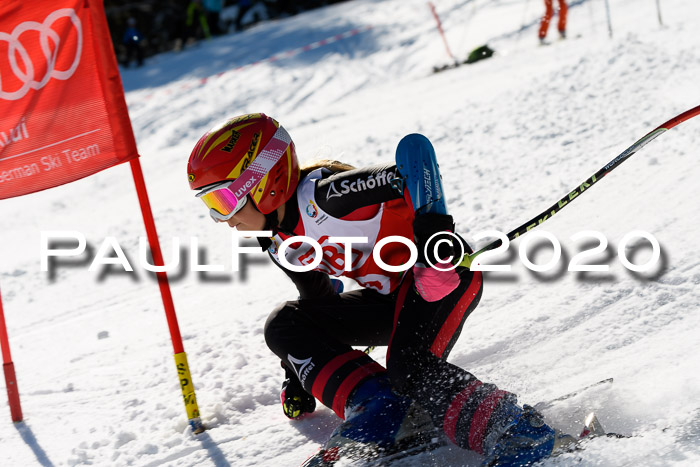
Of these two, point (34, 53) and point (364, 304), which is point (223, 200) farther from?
point (34, 53)

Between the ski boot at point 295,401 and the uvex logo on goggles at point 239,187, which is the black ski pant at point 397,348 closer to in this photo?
the ski boot at point 295,401

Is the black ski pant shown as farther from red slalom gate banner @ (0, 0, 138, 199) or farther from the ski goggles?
red slalom gate banner @ (0, 0, 138, 199)

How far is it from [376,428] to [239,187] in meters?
1.14

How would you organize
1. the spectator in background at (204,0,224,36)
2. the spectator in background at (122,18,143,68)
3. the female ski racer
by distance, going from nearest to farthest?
the female ski racer → the spectator in background at (122,18,143,68) → the spectator in background at (204,0,224,36)

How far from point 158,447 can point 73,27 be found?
203cm

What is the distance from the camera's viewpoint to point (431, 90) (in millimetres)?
9938

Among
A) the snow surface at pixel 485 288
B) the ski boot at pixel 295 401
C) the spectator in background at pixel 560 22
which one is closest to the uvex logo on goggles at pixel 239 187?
the snow surface at pixel 485 288

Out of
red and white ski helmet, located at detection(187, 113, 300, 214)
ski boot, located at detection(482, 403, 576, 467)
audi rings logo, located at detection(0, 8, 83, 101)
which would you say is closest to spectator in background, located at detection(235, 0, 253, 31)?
audi rings logo, located at detection(0, 8, 83, 101)

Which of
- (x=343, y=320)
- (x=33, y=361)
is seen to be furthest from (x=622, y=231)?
(x=33, y=361)

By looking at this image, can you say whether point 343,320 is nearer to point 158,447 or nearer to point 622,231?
point 158,447

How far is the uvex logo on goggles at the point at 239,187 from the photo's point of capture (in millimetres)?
3008

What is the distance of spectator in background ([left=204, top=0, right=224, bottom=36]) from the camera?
770 inches

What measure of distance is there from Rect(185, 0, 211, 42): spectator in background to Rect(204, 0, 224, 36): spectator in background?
5.2 inches

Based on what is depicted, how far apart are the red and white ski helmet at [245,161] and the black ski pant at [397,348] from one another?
570 mm
